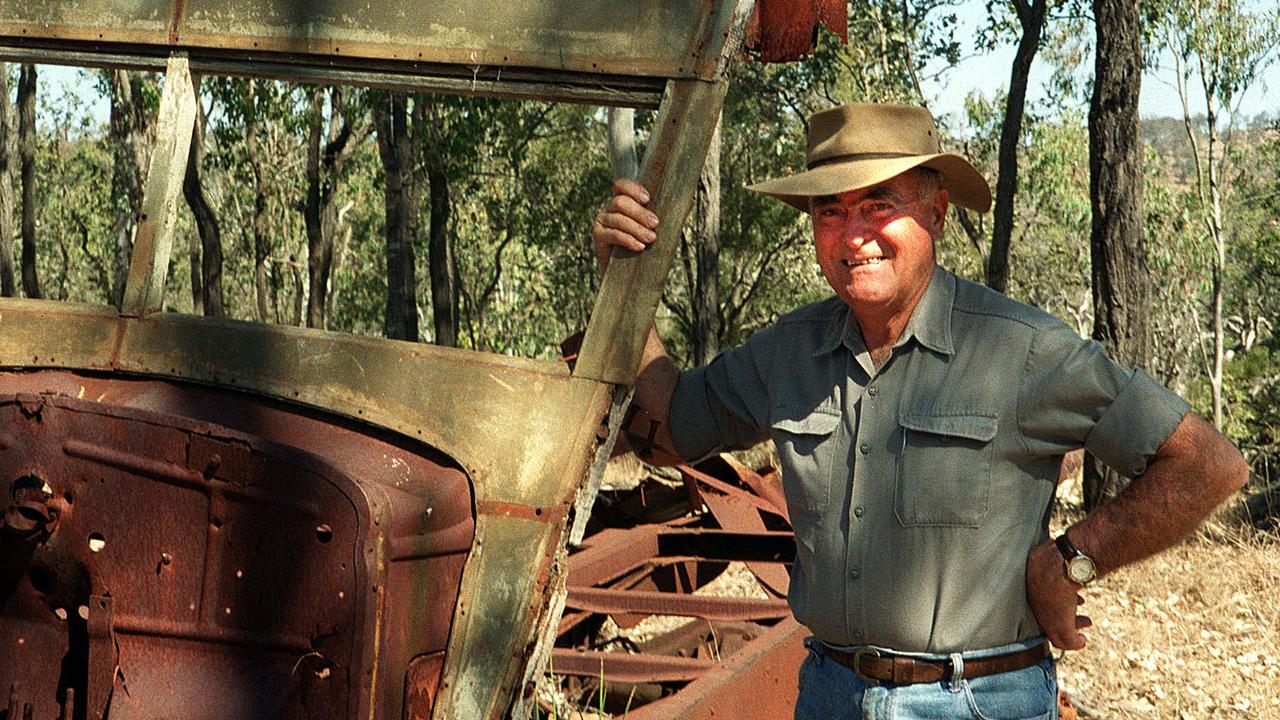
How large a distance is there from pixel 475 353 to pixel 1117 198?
8.14m

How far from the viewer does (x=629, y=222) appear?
3062mm

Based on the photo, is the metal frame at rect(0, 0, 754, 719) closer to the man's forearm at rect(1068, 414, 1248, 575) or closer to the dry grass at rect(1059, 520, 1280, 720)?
the man's forearm at rect(1068, 414, 1248, 575)

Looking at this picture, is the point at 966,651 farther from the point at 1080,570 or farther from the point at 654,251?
the point at 654,251

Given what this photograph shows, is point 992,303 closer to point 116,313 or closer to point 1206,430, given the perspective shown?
point 1206,430

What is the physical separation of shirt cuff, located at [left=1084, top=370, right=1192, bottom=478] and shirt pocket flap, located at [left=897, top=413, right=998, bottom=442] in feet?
0.67

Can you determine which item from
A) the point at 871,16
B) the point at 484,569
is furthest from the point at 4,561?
the point at 871,16

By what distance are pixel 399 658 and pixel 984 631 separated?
3.89 ft

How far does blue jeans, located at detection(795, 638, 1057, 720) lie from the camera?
2.79 metres

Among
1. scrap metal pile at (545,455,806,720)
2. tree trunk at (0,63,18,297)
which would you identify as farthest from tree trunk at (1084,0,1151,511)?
tree trunk at (0,63,18,297)

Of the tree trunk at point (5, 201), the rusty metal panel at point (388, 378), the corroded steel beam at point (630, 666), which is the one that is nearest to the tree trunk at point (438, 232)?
the tree trunk at point (5, 201)

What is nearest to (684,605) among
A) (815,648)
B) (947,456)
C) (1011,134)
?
(815,648)

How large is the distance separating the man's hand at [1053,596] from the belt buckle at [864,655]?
1.14 feet

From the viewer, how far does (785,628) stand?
4973 mm

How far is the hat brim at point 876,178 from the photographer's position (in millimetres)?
2883
